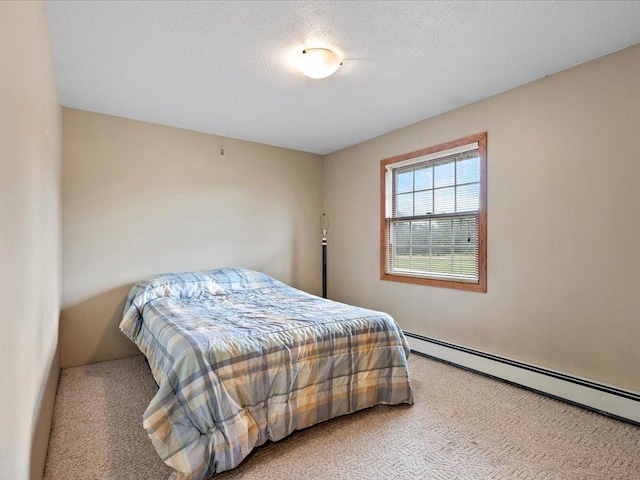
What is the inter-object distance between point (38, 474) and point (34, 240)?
1056mm

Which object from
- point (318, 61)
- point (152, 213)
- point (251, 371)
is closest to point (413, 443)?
point (251, 371)

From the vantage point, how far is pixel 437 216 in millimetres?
3430

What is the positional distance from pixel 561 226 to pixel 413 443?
187cm

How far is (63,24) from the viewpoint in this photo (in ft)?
6.51

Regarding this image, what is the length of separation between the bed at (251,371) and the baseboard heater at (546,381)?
912mm

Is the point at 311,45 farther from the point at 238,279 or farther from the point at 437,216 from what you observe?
the point at 238,279

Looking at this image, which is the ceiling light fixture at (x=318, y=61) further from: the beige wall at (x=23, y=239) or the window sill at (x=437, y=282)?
the window sill at (x=437, y=282)

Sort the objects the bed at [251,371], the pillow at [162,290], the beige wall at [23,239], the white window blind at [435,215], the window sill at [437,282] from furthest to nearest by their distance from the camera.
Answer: the white window blind at [435,215], the window sill at [437,282], the pillow at [162,290], the bed at [251,371], the beige wall at [23,239]

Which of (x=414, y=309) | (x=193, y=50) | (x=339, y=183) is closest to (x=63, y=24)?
(x=193, y=50)

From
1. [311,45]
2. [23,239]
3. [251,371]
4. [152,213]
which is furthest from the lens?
[152,213]

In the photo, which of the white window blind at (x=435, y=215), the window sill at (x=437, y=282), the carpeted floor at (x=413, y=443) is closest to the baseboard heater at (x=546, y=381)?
the carpeted floor at (x=413, y=443)

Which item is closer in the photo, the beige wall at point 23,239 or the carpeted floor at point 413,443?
the beige wall at point 23,239

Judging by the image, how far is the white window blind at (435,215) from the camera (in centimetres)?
316

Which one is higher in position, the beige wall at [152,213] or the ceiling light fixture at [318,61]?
the ceiling light fixture at [318,61]
